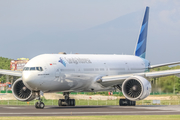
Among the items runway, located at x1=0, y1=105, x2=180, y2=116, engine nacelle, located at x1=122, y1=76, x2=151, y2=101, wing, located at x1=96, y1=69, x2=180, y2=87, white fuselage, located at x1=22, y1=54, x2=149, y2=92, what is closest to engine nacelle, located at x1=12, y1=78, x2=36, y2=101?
white fuselage, located at x1=22, y1=54, x2=149, y2=92

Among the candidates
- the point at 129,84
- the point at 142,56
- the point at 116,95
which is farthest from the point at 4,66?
the point at 129,84

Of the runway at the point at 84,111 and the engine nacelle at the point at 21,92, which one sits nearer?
the runway at the point at 84,111

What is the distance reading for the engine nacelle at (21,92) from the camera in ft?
133

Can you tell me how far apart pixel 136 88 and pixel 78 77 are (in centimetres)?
579

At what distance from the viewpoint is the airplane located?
36812 mm

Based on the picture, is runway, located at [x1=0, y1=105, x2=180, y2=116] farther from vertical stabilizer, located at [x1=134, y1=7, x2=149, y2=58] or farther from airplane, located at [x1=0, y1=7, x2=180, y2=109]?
vertical stabilizer, located at [x1=134, y1=7, x2=149, y2=58]

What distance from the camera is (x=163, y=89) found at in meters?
54.8

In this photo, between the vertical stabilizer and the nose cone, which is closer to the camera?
the nose cone

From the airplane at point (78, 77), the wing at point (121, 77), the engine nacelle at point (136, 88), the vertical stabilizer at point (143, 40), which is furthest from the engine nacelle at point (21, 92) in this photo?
the vertical stabilizer at point (143, 40)

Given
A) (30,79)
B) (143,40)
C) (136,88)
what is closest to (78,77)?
(136,88)

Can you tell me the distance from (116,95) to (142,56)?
16.4m

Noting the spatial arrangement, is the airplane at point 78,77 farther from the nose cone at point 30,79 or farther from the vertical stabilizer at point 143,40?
the vertical stabilizer at point 143,40

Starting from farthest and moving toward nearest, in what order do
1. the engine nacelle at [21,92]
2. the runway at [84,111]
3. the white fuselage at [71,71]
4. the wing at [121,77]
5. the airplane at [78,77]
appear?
the engine nacelle at [21,92], the wing at [121,77], the airplane at [78,77], the white fuselage at [71,71], the runway at [84,111]

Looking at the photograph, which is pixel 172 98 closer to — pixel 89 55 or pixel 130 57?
pixel 130 57
